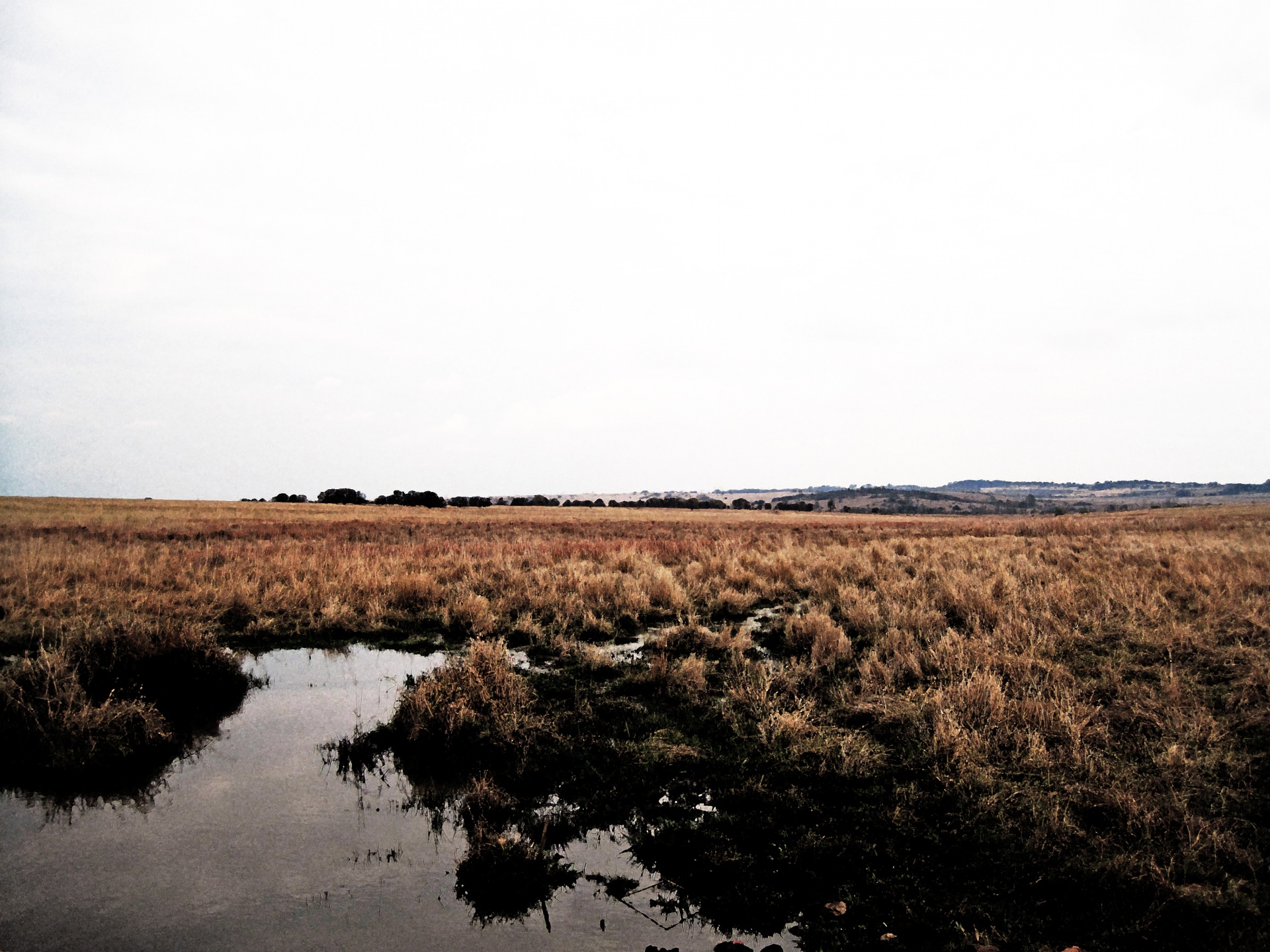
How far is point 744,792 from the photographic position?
523 centimetres

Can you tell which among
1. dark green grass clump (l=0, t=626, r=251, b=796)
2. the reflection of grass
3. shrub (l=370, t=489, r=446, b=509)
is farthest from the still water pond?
shrub (l=370, t=489, r=446, b=509)

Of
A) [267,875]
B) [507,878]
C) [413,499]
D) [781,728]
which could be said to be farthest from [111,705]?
[413,499]

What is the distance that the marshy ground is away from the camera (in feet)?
13.4

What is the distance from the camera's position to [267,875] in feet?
13.8

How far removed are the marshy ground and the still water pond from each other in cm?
19

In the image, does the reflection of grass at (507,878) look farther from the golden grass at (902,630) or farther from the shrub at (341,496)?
the shrub at (341,496)

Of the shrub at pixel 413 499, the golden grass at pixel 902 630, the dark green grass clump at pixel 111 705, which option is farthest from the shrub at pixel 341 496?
the dark green grass clump at pixel 111 705

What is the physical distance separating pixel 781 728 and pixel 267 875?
4468 mm

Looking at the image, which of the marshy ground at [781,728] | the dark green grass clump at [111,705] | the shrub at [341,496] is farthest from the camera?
the shrub at [341,496]

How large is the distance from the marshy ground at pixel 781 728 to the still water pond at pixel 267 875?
186 mm

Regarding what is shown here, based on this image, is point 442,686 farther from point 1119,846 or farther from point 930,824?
point 1119,846

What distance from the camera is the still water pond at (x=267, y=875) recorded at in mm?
3662

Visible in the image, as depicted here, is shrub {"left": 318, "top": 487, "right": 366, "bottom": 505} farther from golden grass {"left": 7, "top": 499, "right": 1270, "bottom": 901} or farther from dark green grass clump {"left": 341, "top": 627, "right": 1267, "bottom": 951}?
dark green grass clump {"left": 341, "top": 627, "right": 1267, "bottom": 951}

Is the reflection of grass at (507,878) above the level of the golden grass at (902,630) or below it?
below
